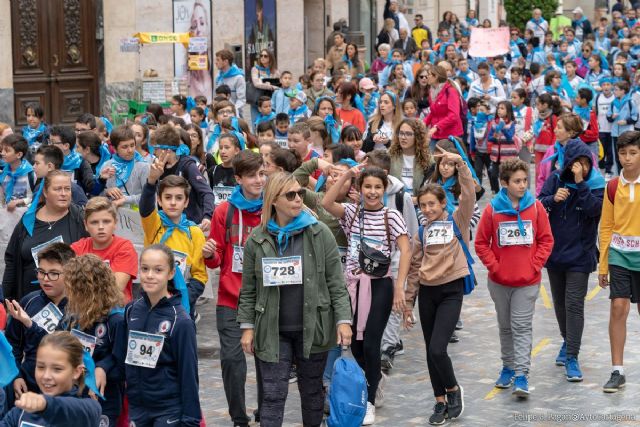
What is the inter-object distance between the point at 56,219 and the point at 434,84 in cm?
974

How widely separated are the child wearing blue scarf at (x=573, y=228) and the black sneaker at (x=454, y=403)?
1301mm

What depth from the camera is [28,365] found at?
25.0ft

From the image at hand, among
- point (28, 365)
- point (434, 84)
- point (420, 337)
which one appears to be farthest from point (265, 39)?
point (28, 365)

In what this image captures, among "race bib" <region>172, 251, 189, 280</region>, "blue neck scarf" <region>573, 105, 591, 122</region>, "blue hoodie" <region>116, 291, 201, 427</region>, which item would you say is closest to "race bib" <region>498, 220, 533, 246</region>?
"race bib" <region>172, 251, 189, 280</region>

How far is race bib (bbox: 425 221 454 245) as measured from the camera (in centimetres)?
951

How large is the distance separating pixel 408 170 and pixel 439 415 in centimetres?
279

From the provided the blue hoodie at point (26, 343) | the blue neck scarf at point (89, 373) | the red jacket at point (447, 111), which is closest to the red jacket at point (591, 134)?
the red jacket at point (447, 111)

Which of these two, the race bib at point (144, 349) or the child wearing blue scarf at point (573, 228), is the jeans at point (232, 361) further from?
the child wearing blue scarf at point (573, 228)

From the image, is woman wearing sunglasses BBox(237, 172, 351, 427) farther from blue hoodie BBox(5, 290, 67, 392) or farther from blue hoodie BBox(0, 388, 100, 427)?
blue hoodie BBox(0, 388, 100, 427)

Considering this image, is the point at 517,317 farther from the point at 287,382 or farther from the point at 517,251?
the point at 287,382

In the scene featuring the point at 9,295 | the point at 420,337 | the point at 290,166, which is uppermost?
the point at 290,166

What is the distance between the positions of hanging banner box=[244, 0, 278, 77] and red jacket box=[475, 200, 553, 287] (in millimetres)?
21120

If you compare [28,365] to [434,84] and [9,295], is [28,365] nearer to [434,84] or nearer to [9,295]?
[9,295]

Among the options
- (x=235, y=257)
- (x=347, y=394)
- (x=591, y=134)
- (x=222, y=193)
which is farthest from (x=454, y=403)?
(x=591, y=134)
